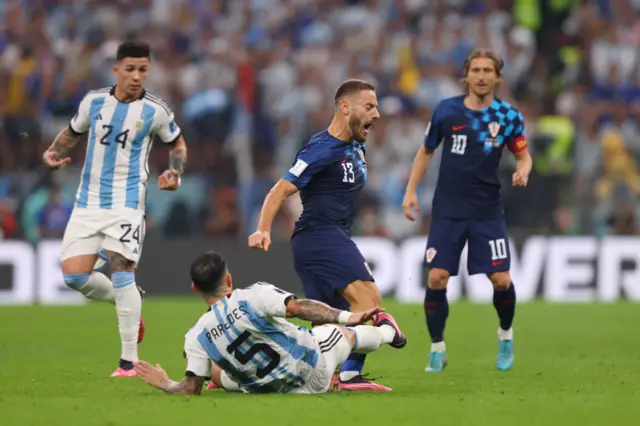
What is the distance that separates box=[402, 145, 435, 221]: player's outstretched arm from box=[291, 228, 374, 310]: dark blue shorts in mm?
1596

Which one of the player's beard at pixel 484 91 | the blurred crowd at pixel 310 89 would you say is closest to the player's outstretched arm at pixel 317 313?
the player's beard at pixel 484 91

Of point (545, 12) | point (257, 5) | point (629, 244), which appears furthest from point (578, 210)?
point (257, 5)

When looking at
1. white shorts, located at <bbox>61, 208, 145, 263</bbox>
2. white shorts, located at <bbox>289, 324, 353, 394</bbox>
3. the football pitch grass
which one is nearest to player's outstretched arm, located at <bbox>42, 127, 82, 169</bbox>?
white shorts, located at <bbox>61, 208, 145, 263</bbox>

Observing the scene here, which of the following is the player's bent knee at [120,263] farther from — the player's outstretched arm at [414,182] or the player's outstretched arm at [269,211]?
the player's outstretched arm at [414,182]

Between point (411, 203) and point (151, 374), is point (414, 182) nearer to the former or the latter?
point (411, 203)

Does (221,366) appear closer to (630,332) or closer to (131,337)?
(131,337)

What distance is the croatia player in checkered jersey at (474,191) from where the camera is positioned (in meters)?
10.4

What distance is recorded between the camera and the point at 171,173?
10.1 metres

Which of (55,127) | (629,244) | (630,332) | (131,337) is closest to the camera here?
(131,337)

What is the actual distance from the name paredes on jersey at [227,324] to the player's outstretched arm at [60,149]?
3018 mm

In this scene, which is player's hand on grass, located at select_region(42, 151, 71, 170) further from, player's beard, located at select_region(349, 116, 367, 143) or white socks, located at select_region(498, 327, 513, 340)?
white socks, located at select_region(498, 327, 513, 340)

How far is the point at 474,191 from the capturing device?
10.5 metres

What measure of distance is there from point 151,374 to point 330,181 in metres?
1.89

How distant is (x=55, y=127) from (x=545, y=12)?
325 inches
